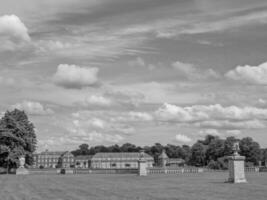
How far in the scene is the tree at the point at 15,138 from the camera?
182ft

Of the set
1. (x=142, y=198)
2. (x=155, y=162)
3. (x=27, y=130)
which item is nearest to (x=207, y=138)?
(x=155, y=162)

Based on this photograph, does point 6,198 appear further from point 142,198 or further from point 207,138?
point 207,138

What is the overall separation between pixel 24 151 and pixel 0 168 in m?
5.70

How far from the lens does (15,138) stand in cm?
5644

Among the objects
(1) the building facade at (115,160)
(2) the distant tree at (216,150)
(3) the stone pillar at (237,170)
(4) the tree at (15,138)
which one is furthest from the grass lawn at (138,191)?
(1) the building facade at (115,160)

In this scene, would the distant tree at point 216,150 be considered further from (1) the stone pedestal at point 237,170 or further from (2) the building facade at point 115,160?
(2) the building facade at point 115,160

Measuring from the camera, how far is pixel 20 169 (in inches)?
2092

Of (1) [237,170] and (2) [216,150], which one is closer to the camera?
(1) [237,170]

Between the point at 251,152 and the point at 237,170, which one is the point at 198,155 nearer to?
the point at 251,152

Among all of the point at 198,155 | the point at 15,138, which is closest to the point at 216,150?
the point at 198,155

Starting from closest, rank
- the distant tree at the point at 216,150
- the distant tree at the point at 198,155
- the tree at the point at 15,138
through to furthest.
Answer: the tree at the point at 15,138, the distant tree at the point at 216,150, the distant tree at the point at 198,155

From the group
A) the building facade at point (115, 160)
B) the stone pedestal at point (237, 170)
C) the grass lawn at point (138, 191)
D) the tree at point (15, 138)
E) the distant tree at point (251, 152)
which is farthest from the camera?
the building facade at point (115, 160)

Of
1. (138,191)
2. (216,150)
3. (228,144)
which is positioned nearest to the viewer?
(138,191)

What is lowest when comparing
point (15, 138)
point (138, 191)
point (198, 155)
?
point (138, 191)
